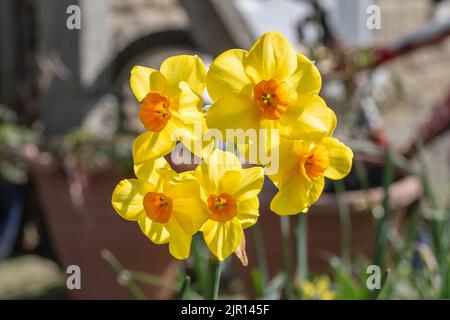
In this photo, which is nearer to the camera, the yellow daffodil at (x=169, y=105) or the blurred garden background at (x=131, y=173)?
the yellow daffodil at (x=169, y=105)

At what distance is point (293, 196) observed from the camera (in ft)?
1.78

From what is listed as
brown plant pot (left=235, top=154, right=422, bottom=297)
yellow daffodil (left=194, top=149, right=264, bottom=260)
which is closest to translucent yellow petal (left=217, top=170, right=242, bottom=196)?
yellow daffodil (left=194, top=149, right=264, bottom=260)

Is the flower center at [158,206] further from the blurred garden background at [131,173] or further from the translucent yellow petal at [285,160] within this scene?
the blurred garden background at [131,173]

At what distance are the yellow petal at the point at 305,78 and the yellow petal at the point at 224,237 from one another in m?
0.11

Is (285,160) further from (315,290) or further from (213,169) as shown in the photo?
(315,290)

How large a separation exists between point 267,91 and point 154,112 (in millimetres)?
87

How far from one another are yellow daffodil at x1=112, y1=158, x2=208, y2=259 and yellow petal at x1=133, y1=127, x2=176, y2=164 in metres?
0.02

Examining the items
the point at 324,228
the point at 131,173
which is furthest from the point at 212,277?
the point at 131,173

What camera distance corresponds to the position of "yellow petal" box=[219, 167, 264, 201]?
53cm

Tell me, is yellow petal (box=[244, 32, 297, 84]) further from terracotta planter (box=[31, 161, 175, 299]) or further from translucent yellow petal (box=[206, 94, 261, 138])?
terracotta planter (box=[31, 161, 175, 299])

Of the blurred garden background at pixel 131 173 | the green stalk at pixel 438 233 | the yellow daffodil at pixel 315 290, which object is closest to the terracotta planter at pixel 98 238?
the blurred garden background at pixel 131 173

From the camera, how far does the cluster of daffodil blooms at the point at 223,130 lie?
1.70ft

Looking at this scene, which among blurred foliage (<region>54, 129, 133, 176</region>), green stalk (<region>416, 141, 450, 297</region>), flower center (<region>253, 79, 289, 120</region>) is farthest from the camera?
blurred foliage (<region>54, 129, 133, 176</region>)

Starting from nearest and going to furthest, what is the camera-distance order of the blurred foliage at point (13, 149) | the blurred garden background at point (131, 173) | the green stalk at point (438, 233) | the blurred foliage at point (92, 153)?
the green stalk at point (438, 233) → the blurred garden background at point (131, 173) → the blurred foliage at point (92, 153) → the blurred foliage at point (13, 149)
